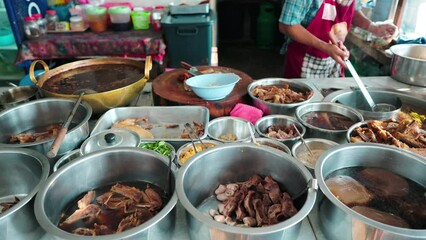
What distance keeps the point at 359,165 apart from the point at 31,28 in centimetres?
405

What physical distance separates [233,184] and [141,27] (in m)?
3.40

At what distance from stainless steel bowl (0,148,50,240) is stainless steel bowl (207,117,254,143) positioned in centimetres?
87

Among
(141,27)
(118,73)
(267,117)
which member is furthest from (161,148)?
(141,27)

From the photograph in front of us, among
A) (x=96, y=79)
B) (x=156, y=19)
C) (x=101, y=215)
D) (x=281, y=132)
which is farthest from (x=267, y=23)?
(x=101, y=215)

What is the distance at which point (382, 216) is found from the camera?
112 centimetres

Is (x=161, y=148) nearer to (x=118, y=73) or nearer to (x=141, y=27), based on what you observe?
(x=118, y=73)

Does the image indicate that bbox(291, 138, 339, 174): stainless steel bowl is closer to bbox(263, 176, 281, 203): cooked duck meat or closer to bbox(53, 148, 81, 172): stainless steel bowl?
bbox(263, 176, 281, 203): cooked duck meat

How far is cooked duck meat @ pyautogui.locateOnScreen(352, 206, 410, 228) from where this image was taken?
3.59 feet

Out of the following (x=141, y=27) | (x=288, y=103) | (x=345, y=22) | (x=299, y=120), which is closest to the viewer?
(x=299, y=120)

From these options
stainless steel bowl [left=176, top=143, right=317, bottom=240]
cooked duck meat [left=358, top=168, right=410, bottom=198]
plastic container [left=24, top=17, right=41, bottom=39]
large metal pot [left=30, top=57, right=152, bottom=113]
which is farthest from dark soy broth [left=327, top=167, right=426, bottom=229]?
plastic container [left=24, top=17, right=41, bottom=39]

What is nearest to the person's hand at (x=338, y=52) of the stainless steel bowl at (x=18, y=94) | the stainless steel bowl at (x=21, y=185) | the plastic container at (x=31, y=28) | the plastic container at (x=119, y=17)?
the stainless steel bowl at (x=21, y=185)

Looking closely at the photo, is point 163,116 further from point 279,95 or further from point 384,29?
point 384,29

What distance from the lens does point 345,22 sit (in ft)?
8.75

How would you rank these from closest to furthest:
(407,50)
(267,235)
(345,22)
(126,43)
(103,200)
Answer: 1. (267,235)
2. (103,200)
3. (407,50)
4. (345,22)
5. (126,43)
